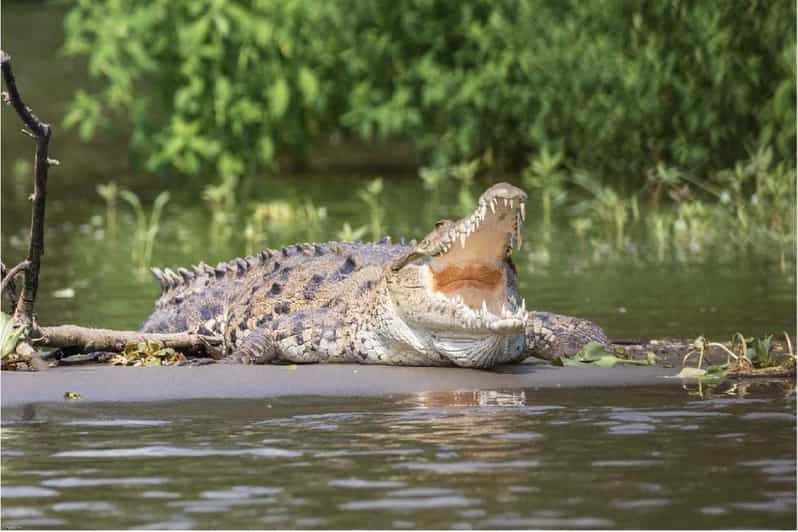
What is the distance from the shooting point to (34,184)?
389 inches

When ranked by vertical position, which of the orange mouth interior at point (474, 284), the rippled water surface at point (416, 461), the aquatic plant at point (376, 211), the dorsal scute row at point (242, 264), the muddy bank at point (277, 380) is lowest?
the rippled water surface at point (416, 461)

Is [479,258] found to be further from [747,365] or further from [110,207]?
[110,207]

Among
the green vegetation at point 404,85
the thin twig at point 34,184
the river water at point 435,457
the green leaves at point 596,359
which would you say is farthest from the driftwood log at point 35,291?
the green vegetation at point 404,85

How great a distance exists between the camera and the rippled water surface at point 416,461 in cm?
692

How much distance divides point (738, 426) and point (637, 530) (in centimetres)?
→ 202

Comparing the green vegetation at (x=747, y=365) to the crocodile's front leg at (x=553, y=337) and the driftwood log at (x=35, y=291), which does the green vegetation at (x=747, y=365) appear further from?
the driftwood log at (x=35, y=291)

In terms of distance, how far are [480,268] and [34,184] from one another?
7.30 ft

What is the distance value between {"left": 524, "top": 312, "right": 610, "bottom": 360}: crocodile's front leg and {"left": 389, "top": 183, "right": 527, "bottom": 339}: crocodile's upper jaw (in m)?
0.72

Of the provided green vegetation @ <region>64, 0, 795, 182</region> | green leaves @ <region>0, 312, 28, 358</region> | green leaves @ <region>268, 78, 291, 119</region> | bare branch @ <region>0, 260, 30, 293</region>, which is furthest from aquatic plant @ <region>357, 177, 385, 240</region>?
green leaves @ <region>0, 312, 28, 358</region>

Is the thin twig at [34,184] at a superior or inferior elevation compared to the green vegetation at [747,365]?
superior

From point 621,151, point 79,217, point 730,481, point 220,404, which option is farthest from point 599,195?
point 730,481

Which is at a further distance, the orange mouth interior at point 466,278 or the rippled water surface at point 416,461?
the orange mouth interior at point 466,278

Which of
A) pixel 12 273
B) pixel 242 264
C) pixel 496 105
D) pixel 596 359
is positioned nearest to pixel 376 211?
pixel 496 105

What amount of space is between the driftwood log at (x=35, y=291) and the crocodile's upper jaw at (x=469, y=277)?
4.62 feet
